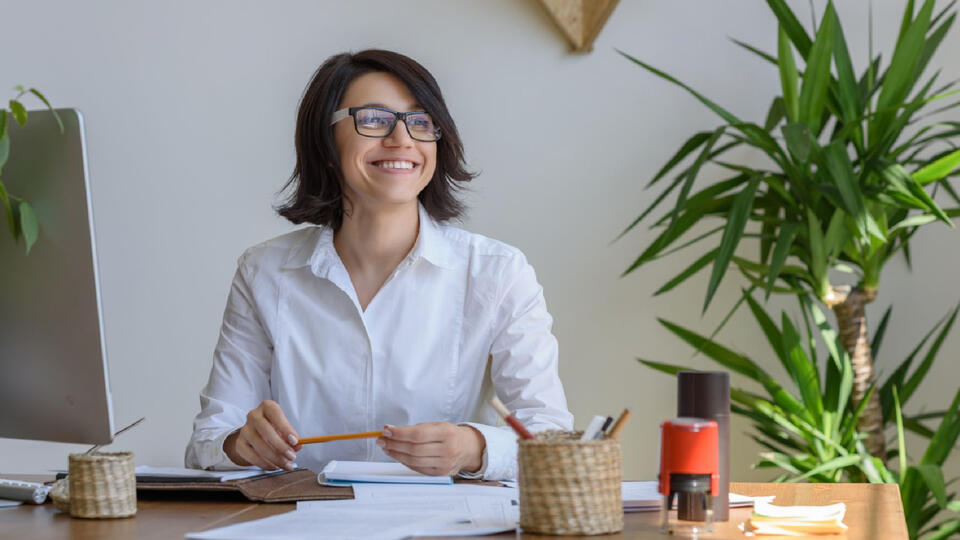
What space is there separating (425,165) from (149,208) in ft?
5.60

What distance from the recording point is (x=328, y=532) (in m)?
1.10

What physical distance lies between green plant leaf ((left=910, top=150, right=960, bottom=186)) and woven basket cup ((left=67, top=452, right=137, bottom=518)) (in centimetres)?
183

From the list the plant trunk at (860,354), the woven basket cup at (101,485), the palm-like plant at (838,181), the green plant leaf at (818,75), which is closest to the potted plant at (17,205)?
the woven basket cup at (101,485)

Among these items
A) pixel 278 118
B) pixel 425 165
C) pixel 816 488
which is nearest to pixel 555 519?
pixel 816 488

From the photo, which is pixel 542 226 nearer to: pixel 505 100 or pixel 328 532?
pixel 505 100

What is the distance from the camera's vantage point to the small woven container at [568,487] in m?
1.09

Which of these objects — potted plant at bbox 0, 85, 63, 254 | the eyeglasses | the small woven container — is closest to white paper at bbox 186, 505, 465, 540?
the small woven container

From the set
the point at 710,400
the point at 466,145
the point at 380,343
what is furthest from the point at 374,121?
the point at 466,145

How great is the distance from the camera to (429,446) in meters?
1.46

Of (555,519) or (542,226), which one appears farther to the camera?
(542,226)

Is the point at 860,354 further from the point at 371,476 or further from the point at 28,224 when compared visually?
the point at 28,224

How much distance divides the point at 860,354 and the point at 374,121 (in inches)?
52.7

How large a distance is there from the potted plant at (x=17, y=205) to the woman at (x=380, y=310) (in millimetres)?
581

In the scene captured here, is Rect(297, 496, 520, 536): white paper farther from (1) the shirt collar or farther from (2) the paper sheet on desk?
(1) the shirt collar
